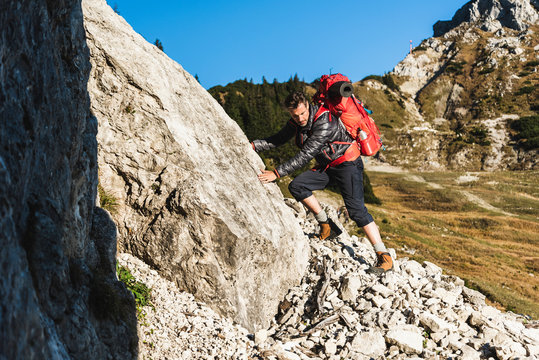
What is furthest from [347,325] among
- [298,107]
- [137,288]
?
[298,107]

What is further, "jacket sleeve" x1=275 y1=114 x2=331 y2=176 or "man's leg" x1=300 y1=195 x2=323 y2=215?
"man's leg" x1=300 y1=195 x2=323 y2=215

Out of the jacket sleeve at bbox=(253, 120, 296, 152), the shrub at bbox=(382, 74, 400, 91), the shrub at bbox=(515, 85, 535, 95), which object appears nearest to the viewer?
the jacket sleeve at bbox=(253, 120, 296, 152)

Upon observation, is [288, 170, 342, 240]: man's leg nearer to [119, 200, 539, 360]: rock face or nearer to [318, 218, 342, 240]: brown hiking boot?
[318, 218, 342, 240]: brown hiking boot

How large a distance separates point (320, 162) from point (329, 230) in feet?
8.18

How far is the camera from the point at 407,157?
11181 cm

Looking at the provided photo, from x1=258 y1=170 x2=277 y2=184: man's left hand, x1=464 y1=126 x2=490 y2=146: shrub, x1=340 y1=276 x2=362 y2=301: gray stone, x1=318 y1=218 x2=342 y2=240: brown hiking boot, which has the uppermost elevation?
x1=464 y1=126 x2=490 y2=146: shrub

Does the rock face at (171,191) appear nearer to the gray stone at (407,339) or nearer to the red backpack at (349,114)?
the gray stone at (407,339)

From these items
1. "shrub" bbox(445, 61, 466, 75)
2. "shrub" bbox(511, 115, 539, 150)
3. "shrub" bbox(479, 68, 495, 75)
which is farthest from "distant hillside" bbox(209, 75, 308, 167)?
"shrub" bbox(445, 61, 466, 75)

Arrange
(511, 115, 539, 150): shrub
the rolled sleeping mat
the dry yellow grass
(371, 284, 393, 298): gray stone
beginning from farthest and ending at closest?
(511, 115, 539, 150): shrub → the dry yellow grass → (371, 284, 393, 298): gray stone → the rolled sleeping mat

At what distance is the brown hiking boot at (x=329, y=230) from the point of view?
33.6 ft

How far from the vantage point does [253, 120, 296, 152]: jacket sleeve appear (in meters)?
8.79

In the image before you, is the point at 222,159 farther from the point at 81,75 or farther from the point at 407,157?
the point at 407,157

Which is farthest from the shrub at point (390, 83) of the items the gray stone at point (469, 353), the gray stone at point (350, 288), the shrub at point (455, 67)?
the gray stone at point (469, 353)

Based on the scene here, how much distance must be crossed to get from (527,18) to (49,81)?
814 ft
